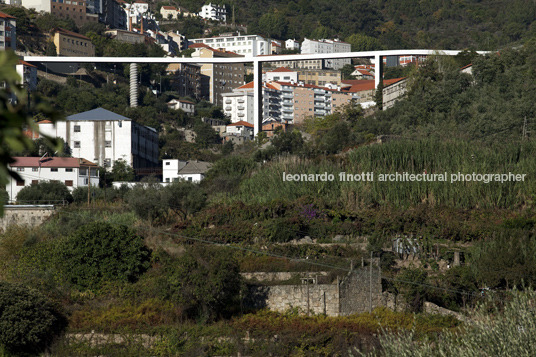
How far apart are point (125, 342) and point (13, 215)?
1293 cm

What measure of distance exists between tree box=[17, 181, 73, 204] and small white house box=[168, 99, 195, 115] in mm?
48173

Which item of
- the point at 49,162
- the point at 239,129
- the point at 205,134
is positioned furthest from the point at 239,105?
the point at 49,162

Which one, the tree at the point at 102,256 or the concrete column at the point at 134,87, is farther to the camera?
the concrete column at the point at 134,87

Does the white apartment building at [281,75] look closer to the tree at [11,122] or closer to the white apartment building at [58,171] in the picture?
the white apartment building at [58,171]

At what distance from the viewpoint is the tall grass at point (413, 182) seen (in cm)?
2652

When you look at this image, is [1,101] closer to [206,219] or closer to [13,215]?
[206,219]

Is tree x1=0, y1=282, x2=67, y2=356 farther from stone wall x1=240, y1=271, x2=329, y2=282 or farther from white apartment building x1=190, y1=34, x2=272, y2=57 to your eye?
white apartment building x1=190, y1=34, x2=272, y2=57

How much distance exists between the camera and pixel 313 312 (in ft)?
65.2

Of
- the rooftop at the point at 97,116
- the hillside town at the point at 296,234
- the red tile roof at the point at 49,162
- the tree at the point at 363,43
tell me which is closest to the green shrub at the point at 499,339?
the hillside town at the point at 296,234

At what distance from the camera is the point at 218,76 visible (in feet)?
347

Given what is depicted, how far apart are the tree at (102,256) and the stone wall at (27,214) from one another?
23.3ft

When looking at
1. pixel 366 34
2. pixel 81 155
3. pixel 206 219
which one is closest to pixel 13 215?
pixel 206 219

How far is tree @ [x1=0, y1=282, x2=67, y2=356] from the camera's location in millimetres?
17875

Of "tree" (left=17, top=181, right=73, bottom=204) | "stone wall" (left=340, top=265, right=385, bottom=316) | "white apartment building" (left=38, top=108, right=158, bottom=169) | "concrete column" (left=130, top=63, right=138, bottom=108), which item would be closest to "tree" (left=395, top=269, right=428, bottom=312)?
"stone wall" (left=340, top=265, right=385, bottom=316)
